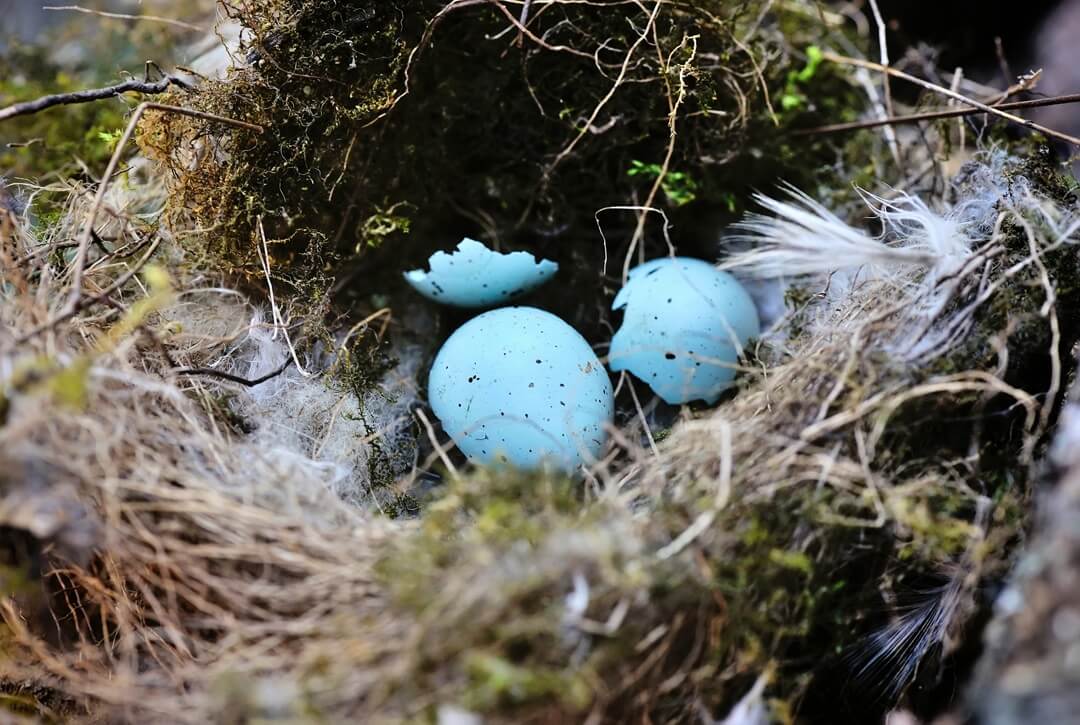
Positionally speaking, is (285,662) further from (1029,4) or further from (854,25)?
(1029,4)

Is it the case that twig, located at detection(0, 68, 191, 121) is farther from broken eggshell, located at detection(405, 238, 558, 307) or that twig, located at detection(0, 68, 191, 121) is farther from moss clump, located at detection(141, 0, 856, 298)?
broken eggshell, located at detection(405, 238, 558, 307)

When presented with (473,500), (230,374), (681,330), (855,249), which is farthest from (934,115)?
(230,374)

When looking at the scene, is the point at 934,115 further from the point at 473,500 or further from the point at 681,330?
the point at 473,500

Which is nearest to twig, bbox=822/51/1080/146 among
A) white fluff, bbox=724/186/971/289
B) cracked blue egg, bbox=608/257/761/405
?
white fluff, bbox=724/186/971/289

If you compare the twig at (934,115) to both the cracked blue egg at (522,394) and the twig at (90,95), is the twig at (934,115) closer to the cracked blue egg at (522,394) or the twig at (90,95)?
the cracked blue egg at (522,394)

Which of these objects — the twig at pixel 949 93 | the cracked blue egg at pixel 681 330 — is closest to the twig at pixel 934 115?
the twig at pixel 949 93

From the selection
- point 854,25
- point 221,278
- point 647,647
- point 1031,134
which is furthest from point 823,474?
point 854,25
